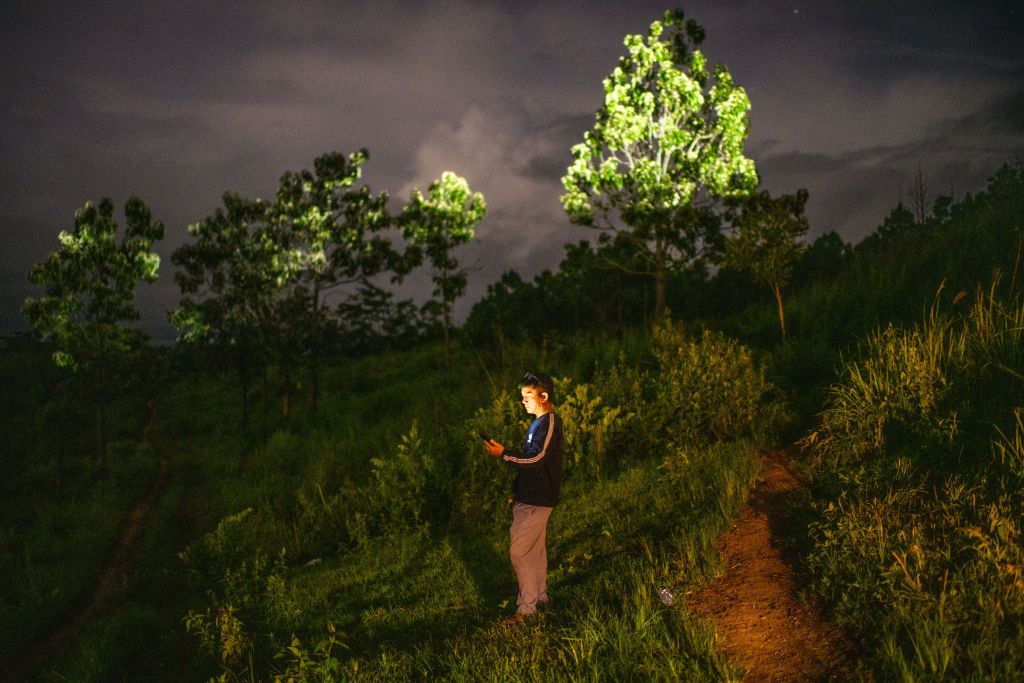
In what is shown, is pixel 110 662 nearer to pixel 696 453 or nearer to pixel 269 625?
pixel 269 625

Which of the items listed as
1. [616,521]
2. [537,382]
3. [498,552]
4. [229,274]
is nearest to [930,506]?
[616,521]

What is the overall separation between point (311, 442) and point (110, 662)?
31.9 feet

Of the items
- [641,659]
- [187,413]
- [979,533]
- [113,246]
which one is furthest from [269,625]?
[187,413]

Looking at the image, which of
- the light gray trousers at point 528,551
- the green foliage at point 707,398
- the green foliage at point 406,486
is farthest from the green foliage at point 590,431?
the light gray trousers at point 528,551

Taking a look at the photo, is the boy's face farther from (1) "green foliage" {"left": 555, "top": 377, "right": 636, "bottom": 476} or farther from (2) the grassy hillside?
(1) "green foliage" {"left": 555, "top": 377, "right": 636, "bottom": 476}

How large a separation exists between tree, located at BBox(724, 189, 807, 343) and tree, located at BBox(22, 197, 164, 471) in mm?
18017

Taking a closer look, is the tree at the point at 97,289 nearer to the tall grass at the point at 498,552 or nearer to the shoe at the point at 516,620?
the tall grass at the point at 498,552

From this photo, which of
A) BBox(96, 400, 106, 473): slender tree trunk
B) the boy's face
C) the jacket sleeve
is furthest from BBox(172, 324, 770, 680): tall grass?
BBox(96, 400, 106, 473): slender tree trunk

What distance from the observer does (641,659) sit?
3.53m

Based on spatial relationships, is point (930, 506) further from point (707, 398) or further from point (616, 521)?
point (707, 398)

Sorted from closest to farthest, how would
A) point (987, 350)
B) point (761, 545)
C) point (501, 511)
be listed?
1. point (761, 545)
2. point (987, 350)
3. point (501, 511)

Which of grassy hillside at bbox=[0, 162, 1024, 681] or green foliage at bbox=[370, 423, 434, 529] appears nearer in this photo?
grassy hillside at bbox=[0, 162, 1024, 681]

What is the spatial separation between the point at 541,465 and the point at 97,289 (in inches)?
773

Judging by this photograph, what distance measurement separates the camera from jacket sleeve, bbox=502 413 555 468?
4301 mm
